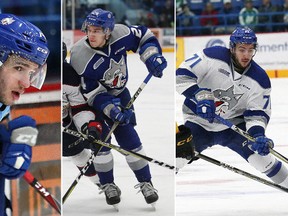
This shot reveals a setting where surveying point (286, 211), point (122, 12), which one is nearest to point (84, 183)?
point (286, 211)

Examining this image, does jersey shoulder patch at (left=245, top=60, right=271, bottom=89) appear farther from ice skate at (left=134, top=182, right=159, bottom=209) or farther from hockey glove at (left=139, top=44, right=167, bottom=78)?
ice skate at (left=134, top=182, right=159, bottom=209)

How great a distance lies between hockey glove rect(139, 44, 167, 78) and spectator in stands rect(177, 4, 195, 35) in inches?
265

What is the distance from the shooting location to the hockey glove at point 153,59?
3.20 meters

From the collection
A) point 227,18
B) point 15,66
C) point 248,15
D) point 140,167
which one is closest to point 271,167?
point 140,167

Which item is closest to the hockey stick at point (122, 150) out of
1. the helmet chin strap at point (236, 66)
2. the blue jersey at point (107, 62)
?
the blue jersey at point (107, 62)

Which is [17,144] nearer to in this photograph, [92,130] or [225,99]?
[92,130]

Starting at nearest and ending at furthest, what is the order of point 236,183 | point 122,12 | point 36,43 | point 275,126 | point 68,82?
point 36,43 < point 68,82 < point 236,183 < point 275,126 < point 122,12

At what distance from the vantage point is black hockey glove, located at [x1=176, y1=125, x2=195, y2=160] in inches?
121

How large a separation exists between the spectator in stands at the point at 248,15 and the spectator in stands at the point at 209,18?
14.7 inches

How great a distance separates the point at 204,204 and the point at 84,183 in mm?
530

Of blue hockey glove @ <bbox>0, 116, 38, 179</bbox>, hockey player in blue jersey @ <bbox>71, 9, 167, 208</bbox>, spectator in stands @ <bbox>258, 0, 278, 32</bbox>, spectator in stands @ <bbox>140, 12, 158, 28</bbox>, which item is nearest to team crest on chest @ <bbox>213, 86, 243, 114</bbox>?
hockey player in blue jersey @ <bbox>71, 9, 167, 208</bbox>

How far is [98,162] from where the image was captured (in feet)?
11.0

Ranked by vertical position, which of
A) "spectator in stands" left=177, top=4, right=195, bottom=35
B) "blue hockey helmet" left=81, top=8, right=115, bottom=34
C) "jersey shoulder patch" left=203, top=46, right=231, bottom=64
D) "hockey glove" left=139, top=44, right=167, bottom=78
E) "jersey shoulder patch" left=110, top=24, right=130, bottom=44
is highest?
"blue hockey helmet" left=81, top=8, right=115, bottom=34

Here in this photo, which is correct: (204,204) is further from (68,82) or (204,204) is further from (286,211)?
(68,82)
